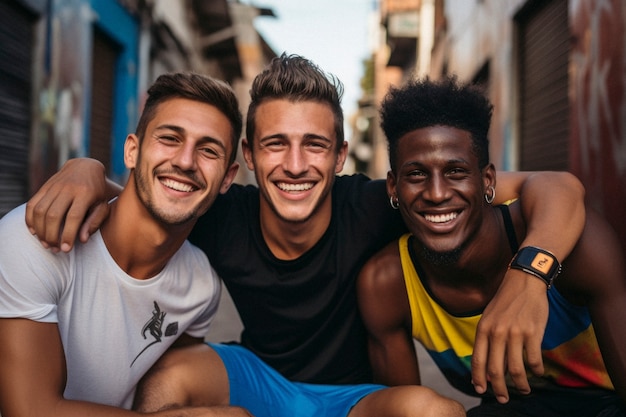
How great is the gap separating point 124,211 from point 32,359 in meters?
0.71

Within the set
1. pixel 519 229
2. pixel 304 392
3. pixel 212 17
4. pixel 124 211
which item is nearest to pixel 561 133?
pixel 519 229

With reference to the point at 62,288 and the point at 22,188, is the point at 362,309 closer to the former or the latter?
the point at 62,288

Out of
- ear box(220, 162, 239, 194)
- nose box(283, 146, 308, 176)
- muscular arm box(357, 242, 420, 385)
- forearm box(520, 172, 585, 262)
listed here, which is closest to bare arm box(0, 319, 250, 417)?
ear box(220, 162, 239, 194)

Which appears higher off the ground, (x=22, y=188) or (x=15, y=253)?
(x=22, y=188)

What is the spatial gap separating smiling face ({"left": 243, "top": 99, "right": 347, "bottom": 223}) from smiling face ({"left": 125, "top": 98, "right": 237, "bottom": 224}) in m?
0.20

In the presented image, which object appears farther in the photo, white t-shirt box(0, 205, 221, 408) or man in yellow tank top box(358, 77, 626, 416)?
man in yellow tank top box(358, 77, 626, 416)

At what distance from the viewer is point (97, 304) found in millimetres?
2316

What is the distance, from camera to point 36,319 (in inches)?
81.9

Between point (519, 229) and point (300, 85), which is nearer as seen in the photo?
point (519, 229)

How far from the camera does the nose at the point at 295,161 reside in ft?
8.96

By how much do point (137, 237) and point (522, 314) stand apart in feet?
5.08

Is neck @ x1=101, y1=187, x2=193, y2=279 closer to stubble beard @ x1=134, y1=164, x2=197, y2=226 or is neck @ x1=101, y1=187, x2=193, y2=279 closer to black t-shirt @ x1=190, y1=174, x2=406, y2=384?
stubble beard @ x1=134, y1=164, x2=197, y2=226

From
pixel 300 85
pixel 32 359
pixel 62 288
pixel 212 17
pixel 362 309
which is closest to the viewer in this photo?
pixel 32 359

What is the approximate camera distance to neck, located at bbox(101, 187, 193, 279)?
2.45 metres
